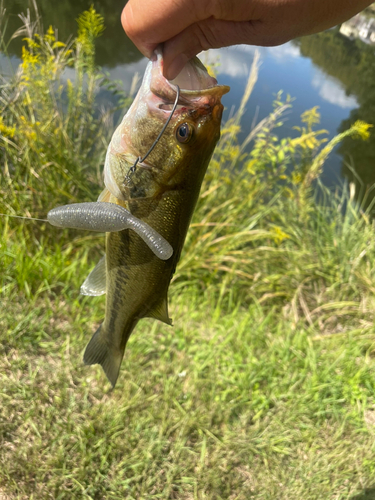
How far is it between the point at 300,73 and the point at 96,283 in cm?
1259

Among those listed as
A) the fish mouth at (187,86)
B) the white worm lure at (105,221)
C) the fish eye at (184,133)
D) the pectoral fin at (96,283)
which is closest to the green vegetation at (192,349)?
the pectoral fin at (96,283)

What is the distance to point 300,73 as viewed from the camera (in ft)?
39.0

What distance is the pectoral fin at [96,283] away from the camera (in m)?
1.67

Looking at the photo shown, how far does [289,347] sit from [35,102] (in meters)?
3.21

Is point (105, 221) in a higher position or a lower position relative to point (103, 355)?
higher

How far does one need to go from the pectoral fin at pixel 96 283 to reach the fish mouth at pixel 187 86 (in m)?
0.81

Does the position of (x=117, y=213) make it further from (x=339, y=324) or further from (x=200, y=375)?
(x=339, y=324)

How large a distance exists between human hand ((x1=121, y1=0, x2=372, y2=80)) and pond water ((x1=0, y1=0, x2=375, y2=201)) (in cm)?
283

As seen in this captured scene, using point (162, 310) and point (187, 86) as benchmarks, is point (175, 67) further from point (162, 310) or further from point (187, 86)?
point (162, 310)

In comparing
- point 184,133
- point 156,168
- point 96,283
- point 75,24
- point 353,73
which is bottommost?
point 96,283

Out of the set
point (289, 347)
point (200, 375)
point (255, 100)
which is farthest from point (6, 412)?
point (255, 100)

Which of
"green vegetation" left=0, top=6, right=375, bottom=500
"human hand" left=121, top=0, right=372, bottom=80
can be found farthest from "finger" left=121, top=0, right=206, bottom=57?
"green vegetation" left=0, top=6, right=375, bottom=500

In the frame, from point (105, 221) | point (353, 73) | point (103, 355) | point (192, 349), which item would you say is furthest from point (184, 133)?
point (353, 73)

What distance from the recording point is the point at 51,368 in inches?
98.5
